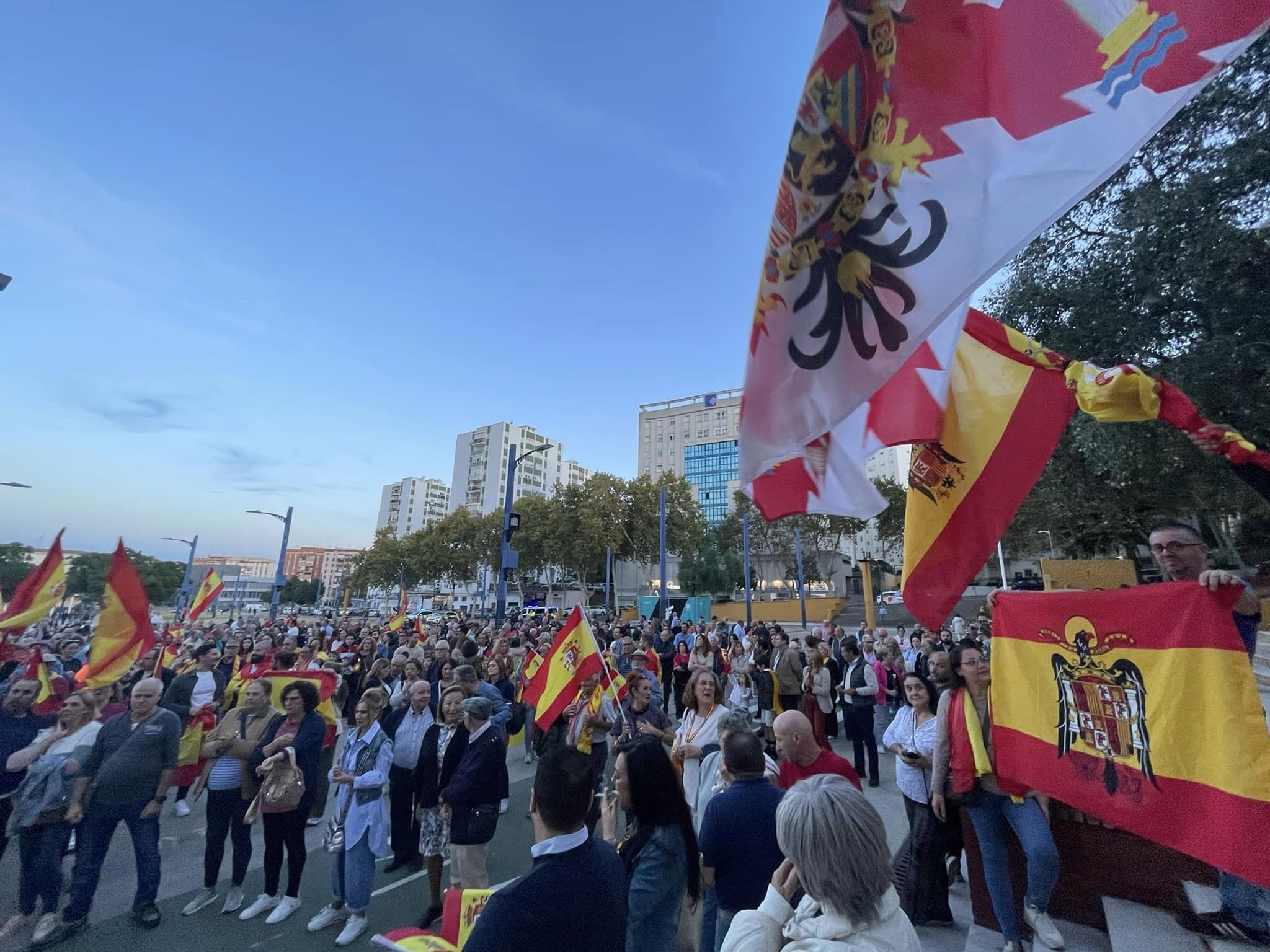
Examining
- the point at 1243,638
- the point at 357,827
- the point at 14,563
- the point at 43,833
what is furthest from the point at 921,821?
the point at 14,563

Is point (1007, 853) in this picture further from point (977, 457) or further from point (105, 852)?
point (105, 852)

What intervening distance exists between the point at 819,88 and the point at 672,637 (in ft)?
49.1

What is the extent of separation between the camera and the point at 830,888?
1661 mm

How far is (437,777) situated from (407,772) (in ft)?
2.40

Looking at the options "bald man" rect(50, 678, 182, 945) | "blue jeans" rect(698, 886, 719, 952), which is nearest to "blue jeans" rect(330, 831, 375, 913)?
"bald man" rect(50, 678, 182, 945)

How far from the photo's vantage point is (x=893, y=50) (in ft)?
7.69

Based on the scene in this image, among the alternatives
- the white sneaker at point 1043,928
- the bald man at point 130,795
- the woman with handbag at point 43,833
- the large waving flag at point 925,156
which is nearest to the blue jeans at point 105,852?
the bald man at point 130,795

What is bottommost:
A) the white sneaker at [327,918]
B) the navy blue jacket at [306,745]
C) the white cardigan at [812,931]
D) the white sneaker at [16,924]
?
the white sneaker at [327,918]

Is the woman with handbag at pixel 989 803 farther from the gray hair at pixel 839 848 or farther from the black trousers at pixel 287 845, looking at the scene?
the black trousers at pixel 287 845

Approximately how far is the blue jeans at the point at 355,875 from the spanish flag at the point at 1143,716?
4.65 meters


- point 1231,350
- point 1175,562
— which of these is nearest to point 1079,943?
point 1175,562

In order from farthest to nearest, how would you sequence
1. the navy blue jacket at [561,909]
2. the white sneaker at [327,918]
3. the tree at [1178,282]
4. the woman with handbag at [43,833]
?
the tree at [1178,282] < the white sneaker at [327,918] < the woman with handbag at [43,833] < the navy blue jacket at [561,909]

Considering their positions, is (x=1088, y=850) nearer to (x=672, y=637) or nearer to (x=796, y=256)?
(x=796, y=256)

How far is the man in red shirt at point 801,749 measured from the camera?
328cm
